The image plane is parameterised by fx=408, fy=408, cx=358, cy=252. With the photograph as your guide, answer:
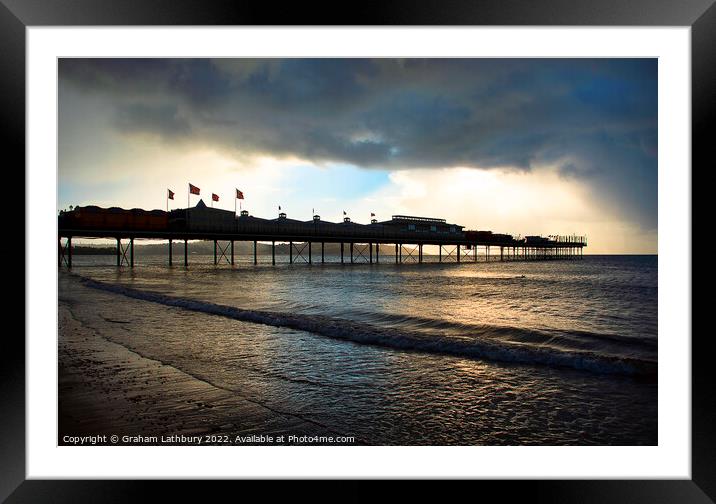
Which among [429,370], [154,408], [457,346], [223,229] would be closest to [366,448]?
[154,408]

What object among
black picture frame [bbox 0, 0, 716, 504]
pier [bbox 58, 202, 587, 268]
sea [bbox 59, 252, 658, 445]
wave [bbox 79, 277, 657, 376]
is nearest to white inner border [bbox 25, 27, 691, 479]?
black picture frame [bbox 0, 0, 716, 504]

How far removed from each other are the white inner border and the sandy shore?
0.44ft

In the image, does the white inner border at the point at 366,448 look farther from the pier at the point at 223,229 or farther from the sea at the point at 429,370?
the pier at the point at 223,229

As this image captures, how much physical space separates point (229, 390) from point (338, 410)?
1098 mm

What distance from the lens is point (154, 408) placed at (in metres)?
3.26

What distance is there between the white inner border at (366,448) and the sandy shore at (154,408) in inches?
5.3

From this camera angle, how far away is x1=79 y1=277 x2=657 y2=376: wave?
15.7ft

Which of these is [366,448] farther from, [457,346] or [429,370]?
[457,346]

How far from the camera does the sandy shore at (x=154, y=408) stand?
293cm

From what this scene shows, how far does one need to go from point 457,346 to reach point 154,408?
12.5 ft

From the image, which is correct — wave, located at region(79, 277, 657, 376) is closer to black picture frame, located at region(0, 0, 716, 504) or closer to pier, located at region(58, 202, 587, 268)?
black picture frame, located at region(0, 0, 716, 504)
